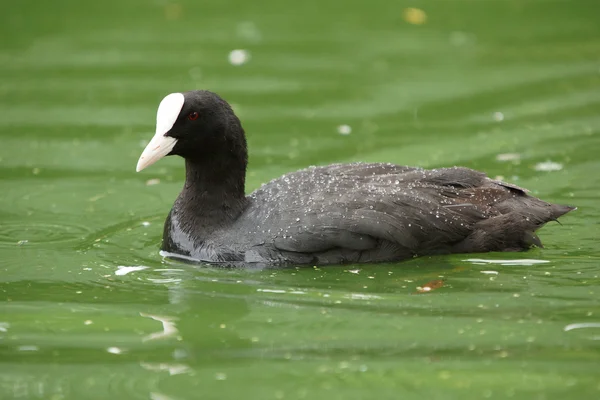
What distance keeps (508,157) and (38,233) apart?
3974mm

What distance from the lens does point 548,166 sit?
28.1 ft

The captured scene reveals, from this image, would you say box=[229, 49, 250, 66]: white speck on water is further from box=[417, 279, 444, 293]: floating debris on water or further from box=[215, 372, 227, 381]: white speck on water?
box=[215, 372, 227, 381]: white speck on water

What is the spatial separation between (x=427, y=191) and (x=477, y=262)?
0.56 m

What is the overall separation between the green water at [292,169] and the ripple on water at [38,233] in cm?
3

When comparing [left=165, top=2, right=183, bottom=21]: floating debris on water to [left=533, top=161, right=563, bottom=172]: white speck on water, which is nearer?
[left=533, top=161, right=563, bottom=172]: white speck on water

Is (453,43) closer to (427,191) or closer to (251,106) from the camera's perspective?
(251,106)

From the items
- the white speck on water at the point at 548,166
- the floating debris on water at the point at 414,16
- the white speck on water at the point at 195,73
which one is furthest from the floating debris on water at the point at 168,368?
the floating debris on water at the point at 414,16

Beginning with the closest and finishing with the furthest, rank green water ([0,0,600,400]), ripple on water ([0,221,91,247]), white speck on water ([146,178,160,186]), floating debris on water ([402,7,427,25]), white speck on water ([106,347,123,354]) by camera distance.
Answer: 1. green water ([0,0,600,400])
2. white speck on water ([106,347,123,354])
3. ripple on water ([0,221,91,247])
4. white speck on water ([146,178,160,186])
5. floating debris on water ([402,7,427,25])

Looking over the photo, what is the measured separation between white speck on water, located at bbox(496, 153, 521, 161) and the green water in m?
0.03

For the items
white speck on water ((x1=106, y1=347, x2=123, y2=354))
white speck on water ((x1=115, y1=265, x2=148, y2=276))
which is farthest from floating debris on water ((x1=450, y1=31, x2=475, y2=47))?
white speck on water ((x1=106, y1=347, x2=123, y2=354))

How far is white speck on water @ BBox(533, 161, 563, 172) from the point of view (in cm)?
852

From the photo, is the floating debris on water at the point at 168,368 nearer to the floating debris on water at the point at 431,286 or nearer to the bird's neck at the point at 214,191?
the floating debris on water at the point at 431,286

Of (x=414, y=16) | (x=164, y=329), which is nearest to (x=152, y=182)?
(x=164, y=329)

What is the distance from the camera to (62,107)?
1029cm
